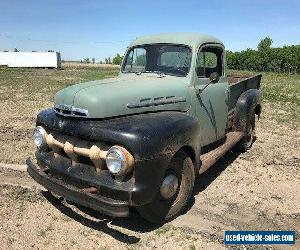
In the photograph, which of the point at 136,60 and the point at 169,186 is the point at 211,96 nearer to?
the point at 136,60

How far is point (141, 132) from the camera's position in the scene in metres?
3.89

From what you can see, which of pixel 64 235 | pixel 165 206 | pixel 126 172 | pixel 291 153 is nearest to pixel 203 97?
pixel 165 206

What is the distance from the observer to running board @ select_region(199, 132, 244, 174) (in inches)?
210

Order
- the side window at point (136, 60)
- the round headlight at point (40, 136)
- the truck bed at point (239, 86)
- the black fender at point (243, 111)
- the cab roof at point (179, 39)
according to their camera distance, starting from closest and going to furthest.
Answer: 1. the round headlight at point (40, 136)
2. the cab roof at point (179, 39)
3. the side window at point (136, 60)
4. the truck bed at point (239, 86)
5. the black fender at point (243, 111)

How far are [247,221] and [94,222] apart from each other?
194 centimetres

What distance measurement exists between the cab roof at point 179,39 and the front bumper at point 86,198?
2671mm

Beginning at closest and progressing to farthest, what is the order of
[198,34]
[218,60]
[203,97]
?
[203,97]
[198,34]
[218,60]

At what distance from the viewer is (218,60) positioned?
627 centimetres

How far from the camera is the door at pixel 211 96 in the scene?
5477mm

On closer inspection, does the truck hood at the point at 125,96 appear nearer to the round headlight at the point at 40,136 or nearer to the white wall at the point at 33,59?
the round headlight at the point at 40,136

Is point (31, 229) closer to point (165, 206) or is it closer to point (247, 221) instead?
point (165, 206)

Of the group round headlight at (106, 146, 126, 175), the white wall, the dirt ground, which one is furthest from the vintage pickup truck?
the white wall

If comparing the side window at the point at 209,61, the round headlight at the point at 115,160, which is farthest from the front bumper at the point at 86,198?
the side window at the point at 209,61

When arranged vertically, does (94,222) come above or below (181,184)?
below
